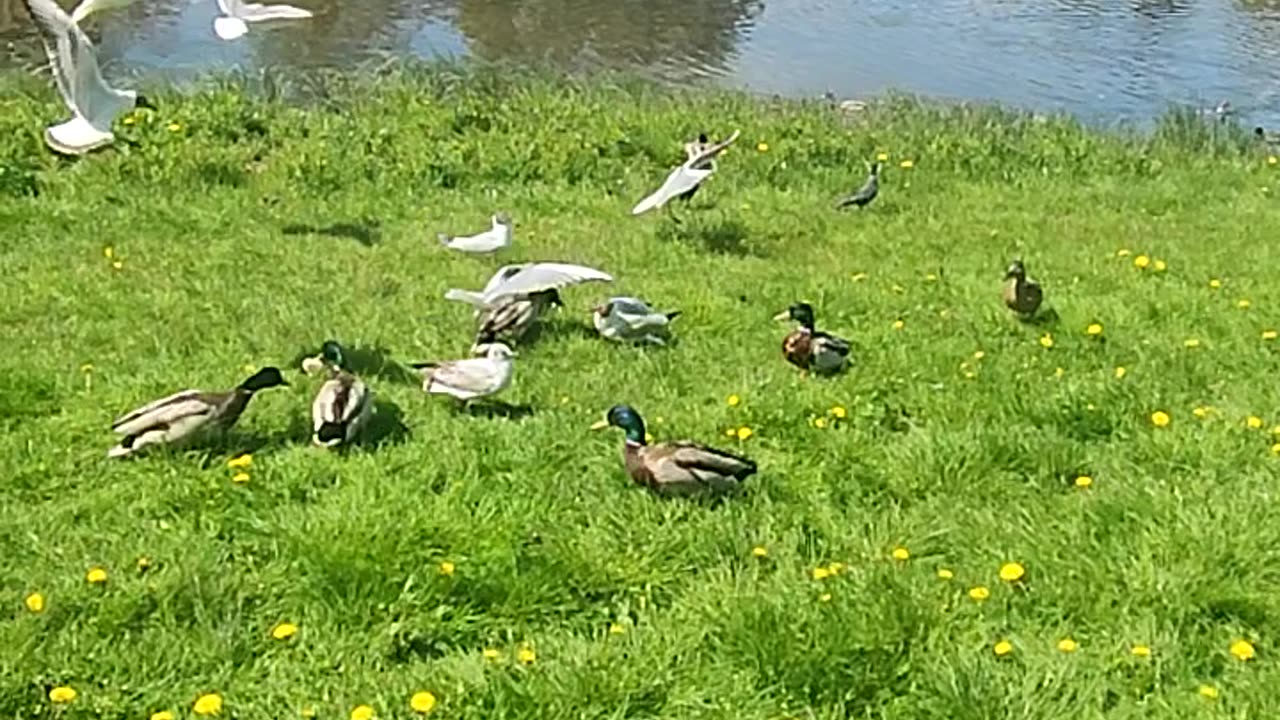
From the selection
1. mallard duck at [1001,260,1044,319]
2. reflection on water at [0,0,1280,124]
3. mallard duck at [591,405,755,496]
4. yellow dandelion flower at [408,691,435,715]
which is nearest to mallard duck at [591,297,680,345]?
mallard duck at [591,405,755,496]

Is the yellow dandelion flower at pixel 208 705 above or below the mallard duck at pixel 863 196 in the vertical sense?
above

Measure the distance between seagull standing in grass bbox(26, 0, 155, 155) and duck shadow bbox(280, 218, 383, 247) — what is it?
4.79 feet

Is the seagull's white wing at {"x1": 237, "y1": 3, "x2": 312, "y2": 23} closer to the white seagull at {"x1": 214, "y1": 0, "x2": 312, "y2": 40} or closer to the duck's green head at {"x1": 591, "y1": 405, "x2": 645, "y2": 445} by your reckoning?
the white seagull at {"x1": 214, "y1": 0, "x2": 312, "y2": 40}

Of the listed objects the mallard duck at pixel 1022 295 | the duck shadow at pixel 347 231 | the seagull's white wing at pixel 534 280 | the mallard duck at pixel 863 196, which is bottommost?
the mallard duck at pixel 863 196

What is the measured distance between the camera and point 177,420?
6090mm

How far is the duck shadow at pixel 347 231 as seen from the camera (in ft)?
32.4

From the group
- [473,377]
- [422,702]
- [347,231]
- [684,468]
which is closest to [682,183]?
[347,231]

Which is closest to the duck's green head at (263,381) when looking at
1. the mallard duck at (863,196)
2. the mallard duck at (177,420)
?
the mallard duck at (177,420)

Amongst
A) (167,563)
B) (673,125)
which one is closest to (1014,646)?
(167,563)

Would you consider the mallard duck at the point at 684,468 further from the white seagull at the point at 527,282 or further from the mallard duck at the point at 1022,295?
the mallard duck at the point at 1022,295

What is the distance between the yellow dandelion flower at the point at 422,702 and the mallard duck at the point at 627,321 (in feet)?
10.8

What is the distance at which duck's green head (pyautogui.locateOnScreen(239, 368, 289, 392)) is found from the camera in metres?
6.33

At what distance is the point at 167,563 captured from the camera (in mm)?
5273

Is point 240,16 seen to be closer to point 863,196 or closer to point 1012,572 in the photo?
point 863,196
